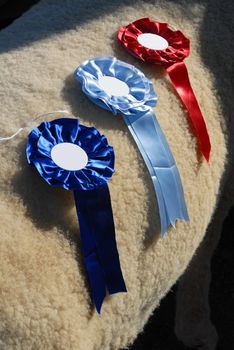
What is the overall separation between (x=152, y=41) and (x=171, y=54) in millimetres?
39

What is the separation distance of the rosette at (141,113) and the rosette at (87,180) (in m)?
0.07

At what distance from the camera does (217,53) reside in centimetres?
96

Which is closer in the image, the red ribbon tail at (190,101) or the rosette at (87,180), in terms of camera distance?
the rosette at (87,180)

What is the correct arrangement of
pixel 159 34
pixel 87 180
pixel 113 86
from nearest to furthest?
pixel 87 180
pixel 113 86
pixel 159 34

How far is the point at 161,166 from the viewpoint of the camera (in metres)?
0.78

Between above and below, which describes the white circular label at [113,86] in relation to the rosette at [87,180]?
above

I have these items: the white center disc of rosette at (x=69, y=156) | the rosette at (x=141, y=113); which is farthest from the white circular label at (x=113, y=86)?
the white center disc of rosette at (x=69, y=156)

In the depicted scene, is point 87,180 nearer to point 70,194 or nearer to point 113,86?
point 70,194

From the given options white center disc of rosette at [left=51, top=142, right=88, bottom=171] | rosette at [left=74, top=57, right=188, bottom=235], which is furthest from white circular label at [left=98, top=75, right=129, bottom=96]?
white center disc of rosette at [left=51, top=142, right=88, bottom=171]

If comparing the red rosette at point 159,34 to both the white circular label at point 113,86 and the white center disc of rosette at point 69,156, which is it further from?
the white center disc of rosette at point 69,156

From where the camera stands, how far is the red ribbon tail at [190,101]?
854 mm

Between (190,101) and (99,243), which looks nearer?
(99,243)

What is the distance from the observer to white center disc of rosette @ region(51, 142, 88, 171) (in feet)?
2.29

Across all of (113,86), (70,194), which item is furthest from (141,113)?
(70,194)
